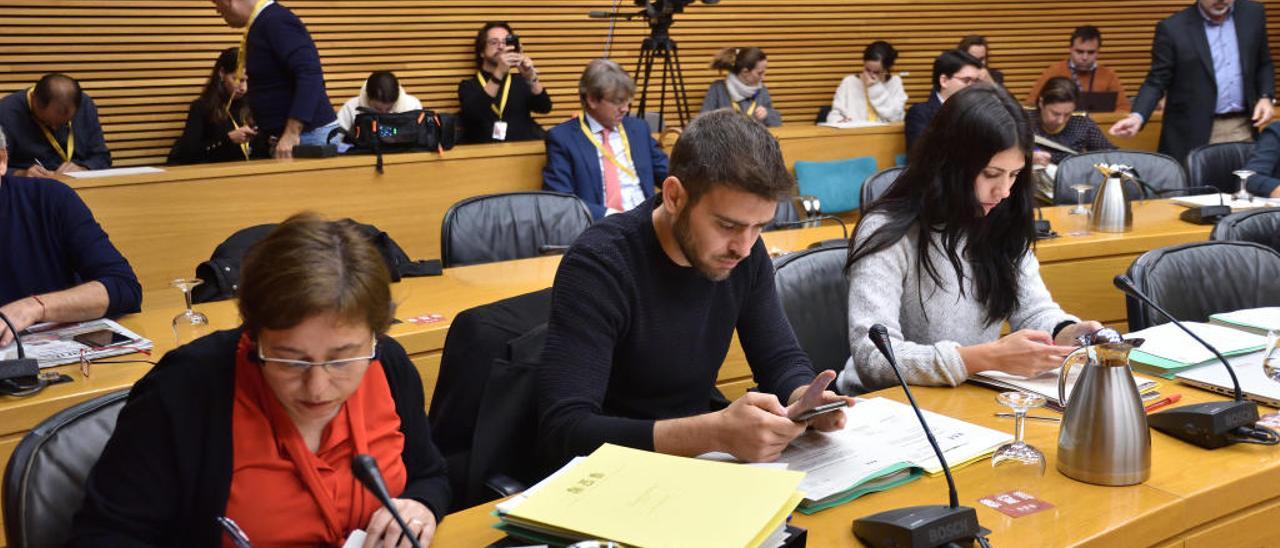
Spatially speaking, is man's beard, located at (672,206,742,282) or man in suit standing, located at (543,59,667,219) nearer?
man's beard, located at (672,206,742,282)

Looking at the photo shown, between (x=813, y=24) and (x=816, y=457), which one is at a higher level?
(x=813, y=24)

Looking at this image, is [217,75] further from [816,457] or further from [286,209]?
[816,457]

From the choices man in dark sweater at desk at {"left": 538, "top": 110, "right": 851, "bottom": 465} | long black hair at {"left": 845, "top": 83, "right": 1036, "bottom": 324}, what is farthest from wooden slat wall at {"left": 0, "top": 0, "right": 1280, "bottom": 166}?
man in dark sweater at desk at {"left": 538, "top": 110, "right": 851, "bottom": 465}

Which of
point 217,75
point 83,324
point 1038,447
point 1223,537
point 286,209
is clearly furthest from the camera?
point 217,75

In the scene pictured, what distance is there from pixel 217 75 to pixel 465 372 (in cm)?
508

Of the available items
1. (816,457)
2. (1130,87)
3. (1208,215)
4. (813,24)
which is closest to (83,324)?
(816,457)

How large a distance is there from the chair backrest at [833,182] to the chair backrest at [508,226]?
2927 millimetres

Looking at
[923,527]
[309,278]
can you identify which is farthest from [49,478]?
[923,527]

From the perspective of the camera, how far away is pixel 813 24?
907 centimetres

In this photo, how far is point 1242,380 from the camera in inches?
91.1

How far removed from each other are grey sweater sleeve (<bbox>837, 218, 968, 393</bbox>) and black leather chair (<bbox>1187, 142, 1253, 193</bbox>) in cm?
349

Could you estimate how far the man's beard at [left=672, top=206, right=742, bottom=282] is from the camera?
2.02 metres

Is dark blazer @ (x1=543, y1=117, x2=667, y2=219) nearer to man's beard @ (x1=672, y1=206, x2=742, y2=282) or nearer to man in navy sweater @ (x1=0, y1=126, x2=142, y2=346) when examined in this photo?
man in navy sweater @ (x1=0, y1=126, x2=142, y2=346)

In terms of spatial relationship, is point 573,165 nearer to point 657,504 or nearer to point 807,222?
point 807,222
